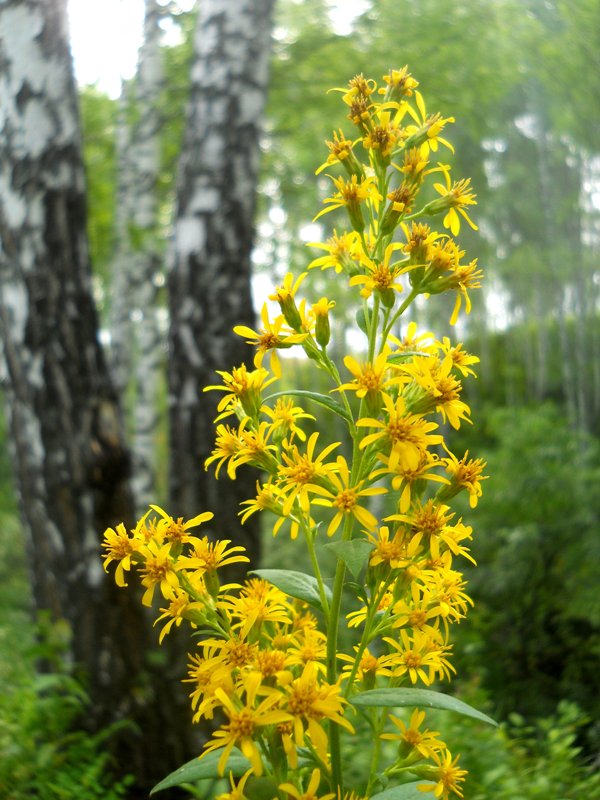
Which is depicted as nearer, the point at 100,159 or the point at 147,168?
the point at 147,168

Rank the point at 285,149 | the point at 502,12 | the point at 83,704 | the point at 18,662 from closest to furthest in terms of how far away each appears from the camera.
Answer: the point at 83,704
the point at 18,662
the point at 502,12
the point at 285,149

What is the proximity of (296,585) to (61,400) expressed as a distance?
1.87 m

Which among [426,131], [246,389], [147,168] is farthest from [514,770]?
[147,168]

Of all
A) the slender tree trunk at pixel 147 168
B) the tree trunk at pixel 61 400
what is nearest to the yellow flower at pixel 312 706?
the tree trunk at pixel 61 400

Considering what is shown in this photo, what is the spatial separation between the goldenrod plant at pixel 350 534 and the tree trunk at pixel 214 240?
5.72 ft

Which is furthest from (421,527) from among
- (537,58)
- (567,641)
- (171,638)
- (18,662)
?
(537,58)

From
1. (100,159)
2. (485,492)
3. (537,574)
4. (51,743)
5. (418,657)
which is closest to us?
(418,657)

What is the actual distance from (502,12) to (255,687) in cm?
790

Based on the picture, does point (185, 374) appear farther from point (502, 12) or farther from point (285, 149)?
point (285, 149)

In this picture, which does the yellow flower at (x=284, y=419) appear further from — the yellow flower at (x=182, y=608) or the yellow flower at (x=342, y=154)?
the yellow flower at (x=342, y=154)

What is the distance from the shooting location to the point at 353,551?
3.58 feet

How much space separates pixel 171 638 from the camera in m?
2.94

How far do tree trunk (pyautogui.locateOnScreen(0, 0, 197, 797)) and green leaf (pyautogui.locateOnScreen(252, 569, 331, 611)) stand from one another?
1740mm

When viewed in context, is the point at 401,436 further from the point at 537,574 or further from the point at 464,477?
the point at 537,574
